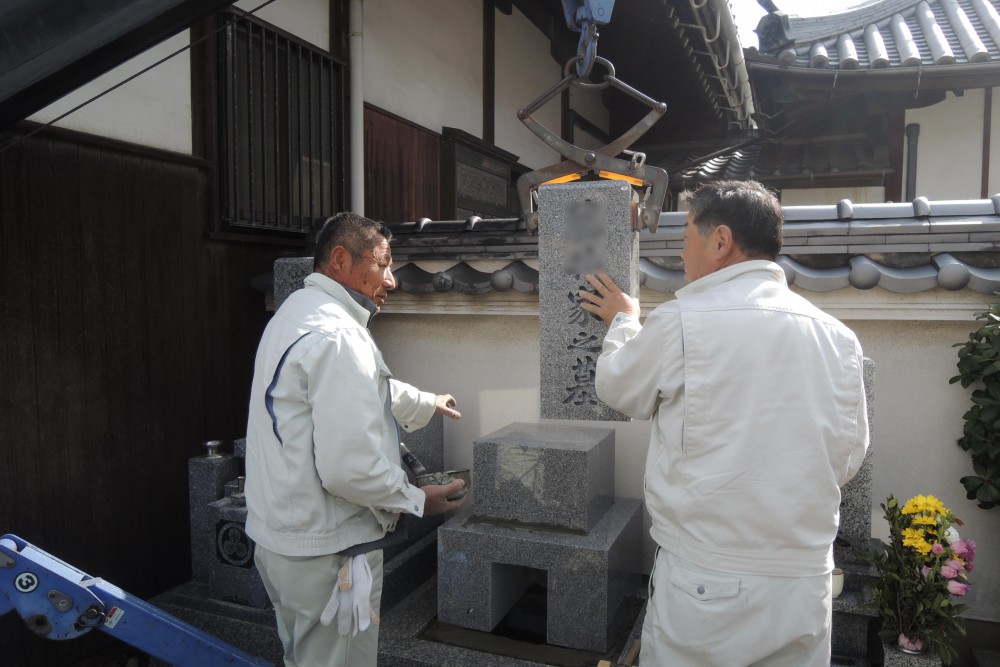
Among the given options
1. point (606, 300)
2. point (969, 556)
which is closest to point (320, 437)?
point (606, 300)

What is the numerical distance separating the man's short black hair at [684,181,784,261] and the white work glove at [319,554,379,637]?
1.96 m

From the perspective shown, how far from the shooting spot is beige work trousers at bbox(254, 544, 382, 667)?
9.29 ft

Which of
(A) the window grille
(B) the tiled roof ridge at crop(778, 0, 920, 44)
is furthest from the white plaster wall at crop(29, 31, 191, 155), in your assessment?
(B) the tiled roof ridge at crop(778, 0, 920, 44)

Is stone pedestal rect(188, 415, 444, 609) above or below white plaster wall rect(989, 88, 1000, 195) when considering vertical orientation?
below

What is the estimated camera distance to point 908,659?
11.6 feet

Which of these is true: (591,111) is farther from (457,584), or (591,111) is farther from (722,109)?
(457,584)

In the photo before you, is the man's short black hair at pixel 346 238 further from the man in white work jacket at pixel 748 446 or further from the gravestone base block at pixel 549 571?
the gravestone base block at pixel 549 571

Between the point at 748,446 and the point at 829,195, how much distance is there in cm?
916

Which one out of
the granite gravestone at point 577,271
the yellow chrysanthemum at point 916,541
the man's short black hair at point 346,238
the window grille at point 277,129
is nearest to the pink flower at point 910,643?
the yellow chrysanthemum at point 916,541

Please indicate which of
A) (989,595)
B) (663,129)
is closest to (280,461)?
(989,595)

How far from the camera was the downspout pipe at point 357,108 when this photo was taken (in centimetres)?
657

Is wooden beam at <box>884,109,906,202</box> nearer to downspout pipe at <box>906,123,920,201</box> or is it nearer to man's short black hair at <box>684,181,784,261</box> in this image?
downspout pipe at <box>906,123,920,201</box>

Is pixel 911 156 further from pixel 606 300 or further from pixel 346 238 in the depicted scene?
pixel 346 238

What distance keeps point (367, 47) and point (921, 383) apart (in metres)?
5.79
